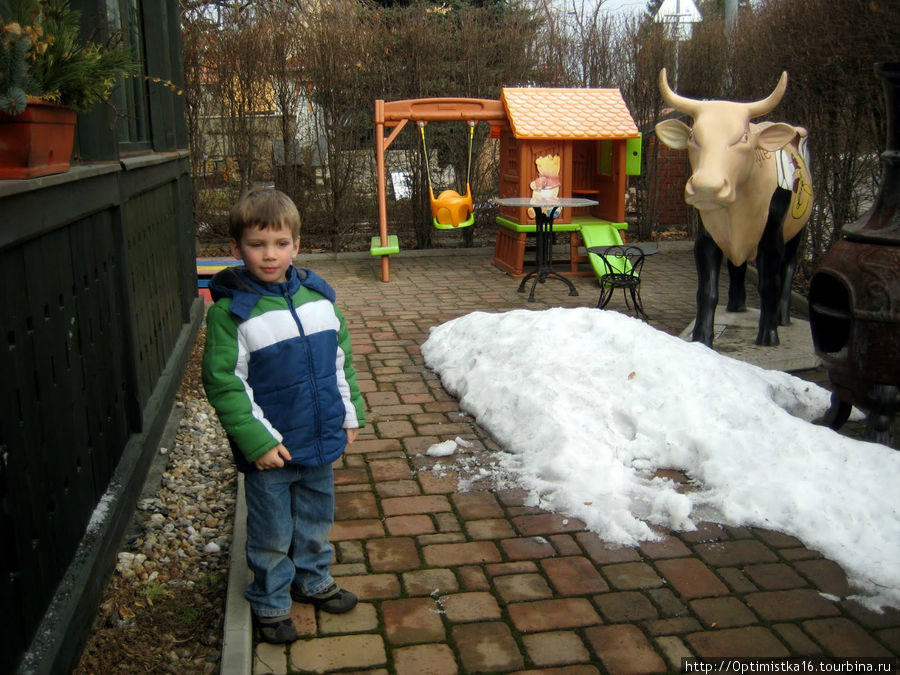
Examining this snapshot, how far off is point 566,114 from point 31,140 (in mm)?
8758

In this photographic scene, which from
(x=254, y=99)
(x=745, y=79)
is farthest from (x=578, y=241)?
(x=254, y=99)

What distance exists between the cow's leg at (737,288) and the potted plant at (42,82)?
235 inches

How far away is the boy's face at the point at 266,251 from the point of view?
8.93 ft

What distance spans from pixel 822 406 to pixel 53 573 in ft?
14.6

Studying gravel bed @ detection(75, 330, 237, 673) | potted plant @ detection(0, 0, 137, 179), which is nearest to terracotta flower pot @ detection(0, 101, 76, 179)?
potted plant @ detection(0, 0, 137, 179)

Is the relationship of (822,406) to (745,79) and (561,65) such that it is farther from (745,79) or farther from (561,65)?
(561,65)

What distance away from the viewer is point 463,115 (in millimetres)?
10234

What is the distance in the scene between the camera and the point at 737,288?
25.2 ft

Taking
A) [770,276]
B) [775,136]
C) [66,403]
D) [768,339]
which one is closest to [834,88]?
[770,276]

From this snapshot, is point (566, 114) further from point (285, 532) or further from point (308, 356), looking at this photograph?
point (285, 532)

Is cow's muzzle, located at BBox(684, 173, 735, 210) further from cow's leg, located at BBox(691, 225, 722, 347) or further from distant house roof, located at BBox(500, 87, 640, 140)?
distant house roof, located at BBox(500, 87, 640, 140)

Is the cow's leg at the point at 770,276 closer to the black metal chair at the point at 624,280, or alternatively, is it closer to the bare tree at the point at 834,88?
the black metal chair at the point at 624,280

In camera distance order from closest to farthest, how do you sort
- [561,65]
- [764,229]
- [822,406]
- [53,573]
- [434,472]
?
[53,573], [434,472], [822,406], [764,229], [561,65]

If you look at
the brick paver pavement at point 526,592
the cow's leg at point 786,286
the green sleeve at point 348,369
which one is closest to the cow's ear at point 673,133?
the cow's leg at point 786,286
